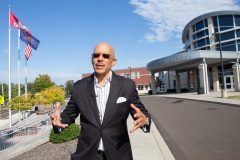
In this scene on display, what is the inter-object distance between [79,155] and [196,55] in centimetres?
3304

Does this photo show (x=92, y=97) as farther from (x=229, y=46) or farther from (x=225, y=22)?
(x=225, y=22)

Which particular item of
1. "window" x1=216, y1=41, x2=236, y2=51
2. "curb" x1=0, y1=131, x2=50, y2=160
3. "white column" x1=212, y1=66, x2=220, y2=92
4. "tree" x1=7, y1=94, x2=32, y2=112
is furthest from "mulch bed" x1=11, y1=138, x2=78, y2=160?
"window" x1=216, y1=41, x2=236, y2=51

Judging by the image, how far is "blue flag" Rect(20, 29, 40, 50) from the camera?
19.8 metres

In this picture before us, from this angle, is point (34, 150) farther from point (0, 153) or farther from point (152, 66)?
point (152, 66)

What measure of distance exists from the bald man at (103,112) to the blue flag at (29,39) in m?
19.3

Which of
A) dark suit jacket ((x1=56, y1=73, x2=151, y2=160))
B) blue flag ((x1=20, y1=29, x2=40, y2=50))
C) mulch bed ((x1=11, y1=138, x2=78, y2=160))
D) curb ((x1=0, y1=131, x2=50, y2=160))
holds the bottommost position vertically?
mulch bed ((x1=11, y1=138, x2=78, y2=160))

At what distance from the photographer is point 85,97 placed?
235 cm

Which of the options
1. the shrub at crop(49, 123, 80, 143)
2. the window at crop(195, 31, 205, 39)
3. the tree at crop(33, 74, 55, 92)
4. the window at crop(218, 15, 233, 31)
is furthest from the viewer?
the tree at crop(33, 74, 55, 92)

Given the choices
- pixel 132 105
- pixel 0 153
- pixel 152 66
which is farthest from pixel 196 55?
pixel 132 105

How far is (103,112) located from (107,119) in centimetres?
10

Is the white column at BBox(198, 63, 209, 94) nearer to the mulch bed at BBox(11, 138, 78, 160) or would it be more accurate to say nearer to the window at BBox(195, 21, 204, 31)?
the window at BBox(195, 21, 204, 31)

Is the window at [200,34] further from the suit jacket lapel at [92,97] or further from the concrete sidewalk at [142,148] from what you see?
the suit jacket lapel at [92,97]

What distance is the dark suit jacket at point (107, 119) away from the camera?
222 cm

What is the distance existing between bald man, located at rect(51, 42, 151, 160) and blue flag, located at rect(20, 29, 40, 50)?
19330mm
